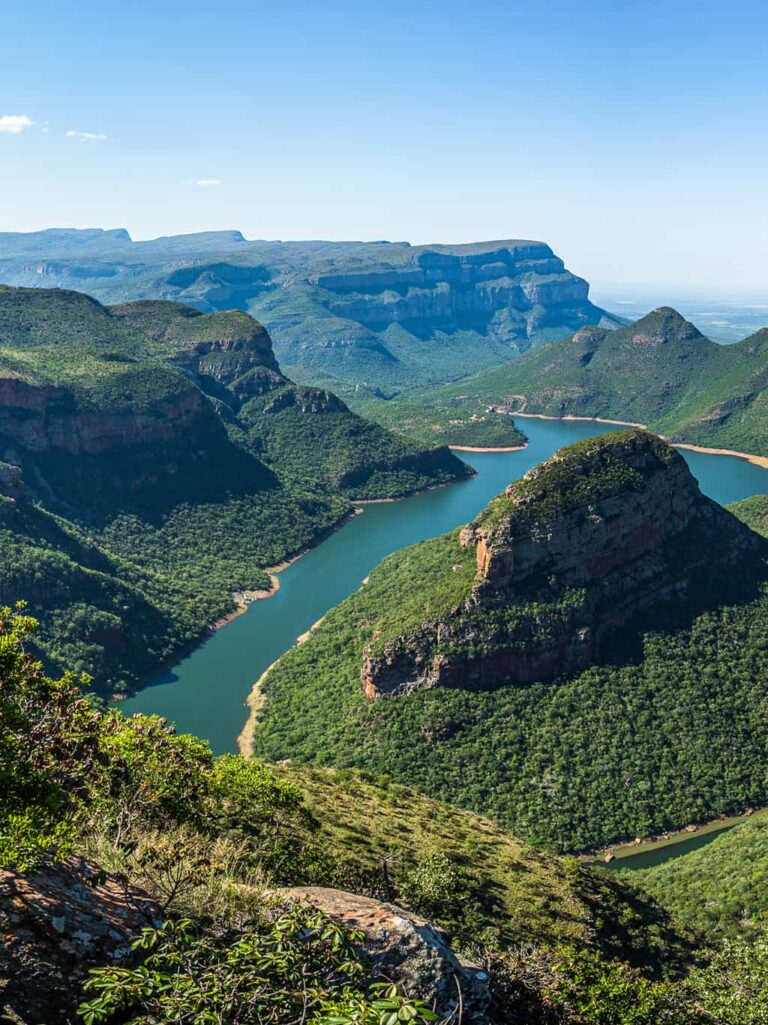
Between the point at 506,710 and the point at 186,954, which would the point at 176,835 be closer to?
the point at 186,954

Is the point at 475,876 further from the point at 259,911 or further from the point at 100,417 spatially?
the point at 100,417

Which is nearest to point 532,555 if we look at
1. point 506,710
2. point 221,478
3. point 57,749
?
point 506,710

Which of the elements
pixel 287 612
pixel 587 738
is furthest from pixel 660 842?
pixel 287 612

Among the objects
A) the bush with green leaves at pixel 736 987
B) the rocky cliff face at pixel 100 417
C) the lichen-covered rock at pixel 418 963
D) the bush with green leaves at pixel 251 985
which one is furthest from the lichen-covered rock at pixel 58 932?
the rocky cliff face at pixel 100 417

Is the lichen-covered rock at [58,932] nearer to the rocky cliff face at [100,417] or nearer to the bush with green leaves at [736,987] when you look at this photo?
the bush with green leaves at [736,987]

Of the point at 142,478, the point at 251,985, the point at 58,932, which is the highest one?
the point at 251,985
